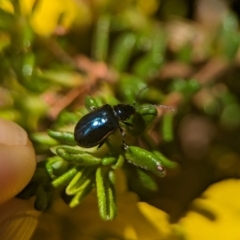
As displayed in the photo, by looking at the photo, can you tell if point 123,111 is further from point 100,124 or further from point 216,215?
point 216,215

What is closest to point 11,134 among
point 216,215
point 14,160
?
point 14,160

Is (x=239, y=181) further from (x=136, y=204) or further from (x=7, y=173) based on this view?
(x=7, y=173)

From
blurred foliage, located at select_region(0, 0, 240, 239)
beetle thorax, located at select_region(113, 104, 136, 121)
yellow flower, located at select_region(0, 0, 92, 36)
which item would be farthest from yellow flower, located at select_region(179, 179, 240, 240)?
yellow flower, located at select_region(0, 0, 92, 36)

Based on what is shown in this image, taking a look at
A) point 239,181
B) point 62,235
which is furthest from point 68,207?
point 239,181

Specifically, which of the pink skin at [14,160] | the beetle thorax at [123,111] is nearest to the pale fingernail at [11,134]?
the pink skin at [14,160]

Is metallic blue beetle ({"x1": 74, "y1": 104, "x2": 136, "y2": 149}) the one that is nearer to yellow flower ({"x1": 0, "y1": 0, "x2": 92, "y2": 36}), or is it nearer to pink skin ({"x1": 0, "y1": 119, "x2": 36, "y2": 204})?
pink skin ({"x1": 0, "y1": 119, "x2": 36, "y2": 204})

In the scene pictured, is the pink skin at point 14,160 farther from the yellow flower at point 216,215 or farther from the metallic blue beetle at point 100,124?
the yellow flower at point 216,215
